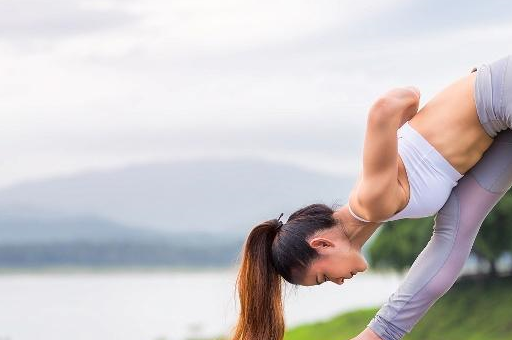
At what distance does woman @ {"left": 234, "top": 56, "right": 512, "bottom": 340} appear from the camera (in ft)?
14.0

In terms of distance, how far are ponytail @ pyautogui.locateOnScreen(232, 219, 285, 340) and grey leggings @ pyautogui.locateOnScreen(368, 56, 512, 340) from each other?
44 cm

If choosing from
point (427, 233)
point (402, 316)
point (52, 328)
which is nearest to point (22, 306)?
point (52, 328)

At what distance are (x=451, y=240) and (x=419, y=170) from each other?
460mm

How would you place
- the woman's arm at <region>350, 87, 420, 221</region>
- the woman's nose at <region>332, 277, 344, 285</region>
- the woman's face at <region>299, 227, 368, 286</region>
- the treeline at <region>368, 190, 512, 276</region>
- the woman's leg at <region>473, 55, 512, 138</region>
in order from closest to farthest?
the woman's arm at <region>350, 87, 420, 221</region>, the woman's leg at <region>473, 55, 512, 138</region>, the woman's face at <region>299, 227, 368, 286</region>, the woman's nose at <region>332, 277, 344, 285</region>, the treeline at <region>368, 190, 512, 276</region>

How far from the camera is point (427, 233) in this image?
2134cm

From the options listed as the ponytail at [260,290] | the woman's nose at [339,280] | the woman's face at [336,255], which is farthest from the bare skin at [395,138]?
the ponytail at [260,290]

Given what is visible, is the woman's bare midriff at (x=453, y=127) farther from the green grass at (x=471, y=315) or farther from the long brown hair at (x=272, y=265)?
the green grass at (x=471, y=315)

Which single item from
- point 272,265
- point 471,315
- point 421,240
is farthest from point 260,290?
point 471,315

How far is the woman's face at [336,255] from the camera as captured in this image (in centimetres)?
454

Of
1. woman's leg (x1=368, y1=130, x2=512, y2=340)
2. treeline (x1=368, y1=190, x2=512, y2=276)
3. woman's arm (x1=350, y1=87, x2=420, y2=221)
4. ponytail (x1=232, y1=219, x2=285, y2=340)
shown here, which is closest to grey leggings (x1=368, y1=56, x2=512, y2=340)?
woman's leg (x1=368, y1=130, x2=512, y2=340)

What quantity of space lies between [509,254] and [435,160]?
18.0m

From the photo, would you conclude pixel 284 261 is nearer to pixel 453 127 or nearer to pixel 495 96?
pixel 453 127

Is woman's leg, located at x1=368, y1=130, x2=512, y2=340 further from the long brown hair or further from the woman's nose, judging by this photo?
the long brown hair

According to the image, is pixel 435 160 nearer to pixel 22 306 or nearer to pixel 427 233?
pixel 427 233
